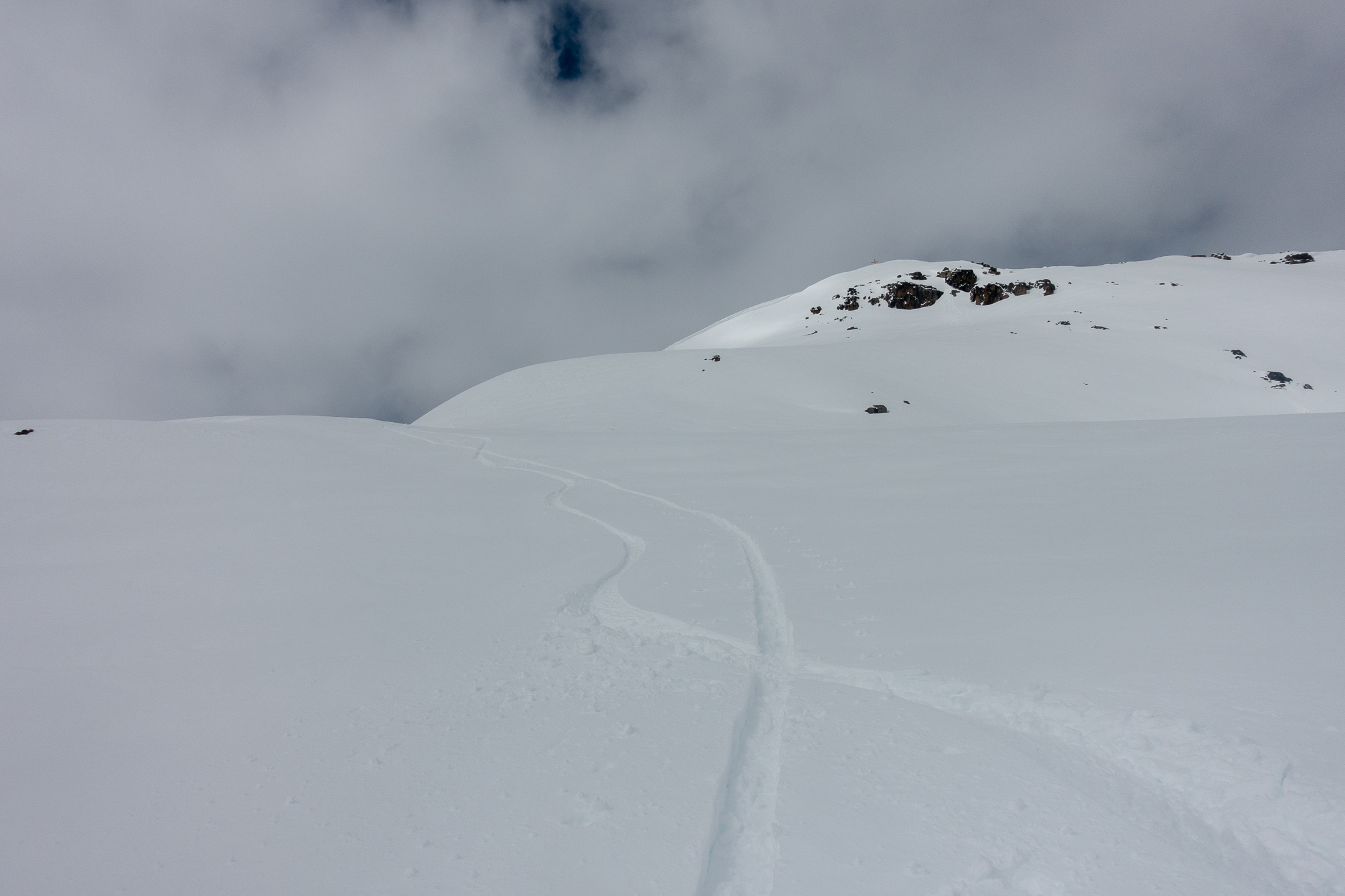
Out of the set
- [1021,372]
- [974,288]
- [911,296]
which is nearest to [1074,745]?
[1021,372]

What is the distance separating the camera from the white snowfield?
2971mm

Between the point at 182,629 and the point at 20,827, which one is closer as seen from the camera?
the point at 20,827

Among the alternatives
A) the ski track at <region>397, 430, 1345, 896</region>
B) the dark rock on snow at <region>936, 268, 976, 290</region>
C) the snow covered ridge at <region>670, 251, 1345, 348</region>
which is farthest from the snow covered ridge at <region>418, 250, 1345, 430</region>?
the ski track at <region>397, 430, 1345, 896</region>

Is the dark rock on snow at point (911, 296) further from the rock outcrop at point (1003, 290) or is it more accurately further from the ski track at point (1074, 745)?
the ski track at point (1074, 745)

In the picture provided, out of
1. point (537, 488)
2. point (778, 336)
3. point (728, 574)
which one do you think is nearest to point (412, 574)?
point (728, 574)

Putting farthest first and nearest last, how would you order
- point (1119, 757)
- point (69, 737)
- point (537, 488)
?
point (537, 488)
point (69, 737)
point (1119, 757)

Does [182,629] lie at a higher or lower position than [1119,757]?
higher

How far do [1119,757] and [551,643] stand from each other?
4.12 metres

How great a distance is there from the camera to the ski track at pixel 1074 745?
292 centimetres

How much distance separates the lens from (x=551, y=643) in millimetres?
5188

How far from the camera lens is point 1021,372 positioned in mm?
33875

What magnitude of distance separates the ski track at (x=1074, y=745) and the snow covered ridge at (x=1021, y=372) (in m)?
19.6

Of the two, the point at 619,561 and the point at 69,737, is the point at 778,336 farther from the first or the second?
the point at 69,737

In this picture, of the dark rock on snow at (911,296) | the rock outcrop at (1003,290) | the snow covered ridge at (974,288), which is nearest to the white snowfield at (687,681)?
the snow covered ridge at (974,288)
